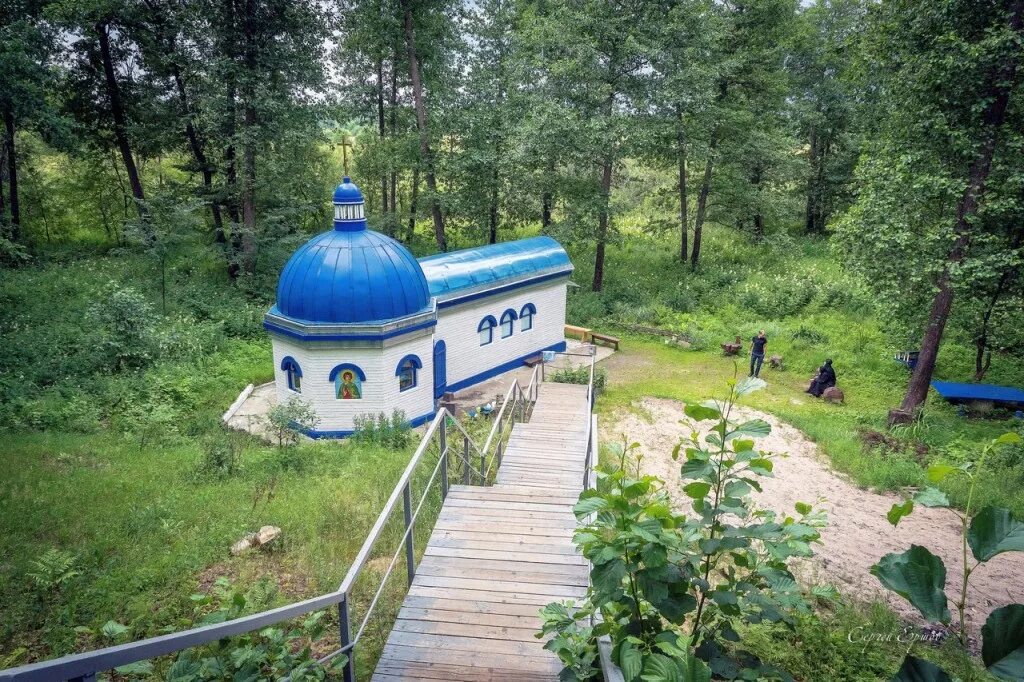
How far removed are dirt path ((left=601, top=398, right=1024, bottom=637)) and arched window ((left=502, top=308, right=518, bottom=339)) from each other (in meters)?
5.32

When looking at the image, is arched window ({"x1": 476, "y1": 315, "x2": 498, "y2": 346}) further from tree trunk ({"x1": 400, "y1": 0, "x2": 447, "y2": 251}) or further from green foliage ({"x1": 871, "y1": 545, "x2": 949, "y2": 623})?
green foliage ({"x1": 871, "y1": 545, "x2": 949, "y2": 623})

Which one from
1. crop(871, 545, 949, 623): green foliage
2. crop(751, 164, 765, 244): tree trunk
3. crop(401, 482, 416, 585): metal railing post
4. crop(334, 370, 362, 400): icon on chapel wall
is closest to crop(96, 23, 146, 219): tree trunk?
crop(334, 370, 362, 400): icon on chapel wall

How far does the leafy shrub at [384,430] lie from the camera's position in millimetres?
14844

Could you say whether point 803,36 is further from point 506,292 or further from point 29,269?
point 29,269

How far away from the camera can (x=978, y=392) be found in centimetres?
1703

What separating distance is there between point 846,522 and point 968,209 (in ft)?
26.6

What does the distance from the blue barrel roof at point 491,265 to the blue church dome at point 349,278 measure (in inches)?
69.7

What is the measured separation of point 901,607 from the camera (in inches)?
340

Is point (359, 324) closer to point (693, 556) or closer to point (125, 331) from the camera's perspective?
point (125, 331)

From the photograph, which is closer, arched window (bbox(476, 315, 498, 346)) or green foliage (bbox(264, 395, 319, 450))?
green foliage (bbox(264, 395, 319, 450))

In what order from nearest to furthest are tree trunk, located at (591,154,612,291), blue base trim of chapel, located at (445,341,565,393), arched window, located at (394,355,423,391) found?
arched window, located at (394,355,423,391) → blue base trim of chapel, located at (445,341,565,393) → tree trunk, located at (591,154,612,291)

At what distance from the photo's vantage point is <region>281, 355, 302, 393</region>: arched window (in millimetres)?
16672

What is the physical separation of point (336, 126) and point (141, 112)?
8.23 metres

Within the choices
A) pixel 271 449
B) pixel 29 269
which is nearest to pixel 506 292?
pixel 271 449
